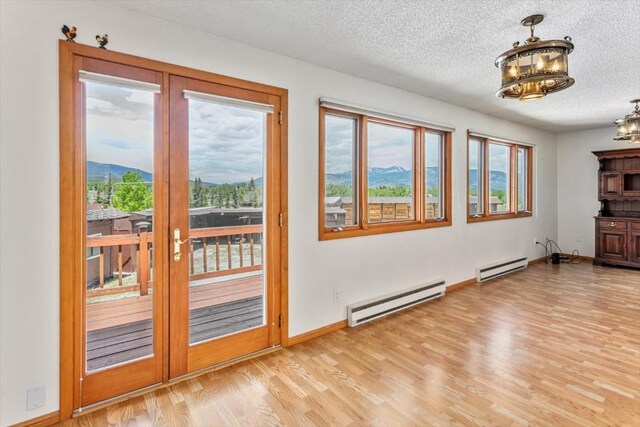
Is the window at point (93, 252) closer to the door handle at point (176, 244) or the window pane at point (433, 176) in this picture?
the door handle at point (176, 244)

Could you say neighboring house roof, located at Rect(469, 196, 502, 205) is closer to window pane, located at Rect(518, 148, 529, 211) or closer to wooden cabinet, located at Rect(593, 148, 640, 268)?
window pane, located at Rect(518, 148, 529, 211)

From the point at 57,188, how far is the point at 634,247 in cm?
816

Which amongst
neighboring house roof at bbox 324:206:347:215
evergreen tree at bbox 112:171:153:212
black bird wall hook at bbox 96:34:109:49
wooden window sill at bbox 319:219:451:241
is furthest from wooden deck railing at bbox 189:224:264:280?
black bird wall hook at bbox 96:34:109:49

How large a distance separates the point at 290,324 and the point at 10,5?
9.69 ft

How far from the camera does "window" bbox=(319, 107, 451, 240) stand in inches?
142

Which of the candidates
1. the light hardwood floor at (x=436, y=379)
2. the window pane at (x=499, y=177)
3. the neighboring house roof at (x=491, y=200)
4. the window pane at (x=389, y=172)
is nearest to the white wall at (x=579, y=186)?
the window pane at (x=499, y=177)

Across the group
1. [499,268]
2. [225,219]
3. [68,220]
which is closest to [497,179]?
[499,268]

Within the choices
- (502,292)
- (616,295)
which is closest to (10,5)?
(502,292)

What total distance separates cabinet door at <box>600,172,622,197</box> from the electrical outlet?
27.3ft

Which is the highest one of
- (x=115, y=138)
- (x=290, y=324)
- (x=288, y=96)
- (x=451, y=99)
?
(x=451, y=99)

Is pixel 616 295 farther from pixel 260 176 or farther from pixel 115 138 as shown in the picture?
pixel 115 138

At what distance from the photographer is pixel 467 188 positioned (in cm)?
502

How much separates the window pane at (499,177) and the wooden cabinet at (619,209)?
5.97 feet

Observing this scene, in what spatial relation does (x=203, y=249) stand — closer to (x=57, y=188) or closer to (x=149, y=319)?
(x=149, y=319)
